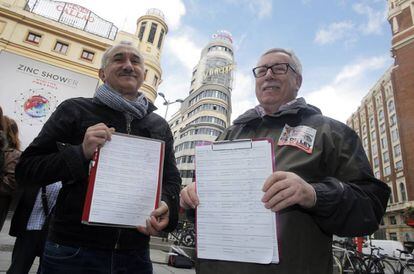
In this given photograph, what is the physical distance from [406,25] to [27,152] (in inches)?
2060

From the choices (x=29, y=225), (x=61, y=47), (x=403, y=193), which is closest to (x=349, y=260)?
(x=29, y=225)

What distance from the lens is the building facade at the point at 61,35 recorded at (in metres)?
18.3

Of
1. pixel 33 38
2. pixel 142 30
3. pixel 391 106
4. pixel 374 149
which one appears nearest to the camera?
pixel 33 38

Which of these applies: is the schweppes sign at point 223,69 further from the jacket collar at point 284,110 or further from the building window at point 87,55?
the jacket collar at point 284,110

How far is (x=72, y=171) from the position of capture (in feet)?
4.19

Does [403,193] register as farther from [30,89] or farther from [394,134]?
[30,89]

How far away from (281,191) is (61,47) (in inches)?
865

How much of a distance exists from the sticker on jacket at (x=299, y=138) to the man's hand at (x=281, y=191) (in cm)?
38

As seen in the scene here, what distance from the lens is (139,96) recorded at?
1.87m

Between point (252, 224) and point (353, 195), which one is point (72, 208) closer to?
point (252, 224)

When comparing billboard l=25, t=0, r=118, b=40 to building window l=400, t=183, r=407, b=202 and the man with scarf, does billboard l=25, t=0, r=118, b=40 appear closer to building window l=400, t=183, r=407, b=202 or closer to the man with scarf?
the man with scarf

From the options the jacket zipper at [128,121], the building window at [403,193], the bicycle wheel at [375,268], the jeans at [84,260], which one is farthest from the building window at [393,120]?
the jeans at [84,260]

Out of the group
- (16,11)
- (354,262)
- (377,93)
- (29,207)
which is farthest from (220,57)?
(29,207)
